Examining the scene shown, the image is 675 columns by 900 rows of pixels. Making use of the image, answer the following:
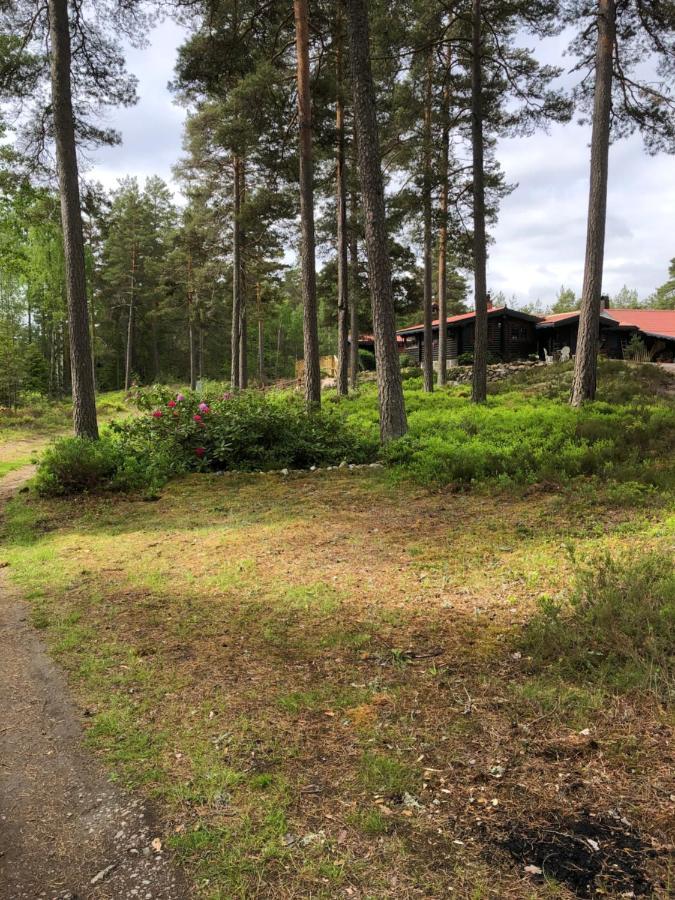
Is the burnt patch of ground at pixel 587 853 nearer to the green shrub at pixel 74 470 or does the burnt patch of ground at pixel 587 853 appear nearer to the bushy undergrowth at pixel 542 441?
the bushy undergrowth at pixel 542 441

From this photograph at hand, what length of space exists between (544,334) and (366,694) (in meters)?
34.1

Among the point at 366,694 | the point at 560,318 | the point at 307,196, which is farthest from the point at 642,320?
the point at 366,694

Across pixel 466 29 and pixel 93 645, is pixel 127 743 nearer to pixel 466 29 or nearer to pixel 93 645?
pixel 93 645

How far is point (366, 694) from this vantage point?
3020 millimetres

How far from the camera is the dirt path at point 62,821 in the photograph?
6.36 feet

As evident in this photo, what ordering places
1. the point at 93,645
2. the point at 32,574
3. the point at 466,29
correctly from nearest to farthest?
the point at 93,645 < the point at 32,574 < the point at 466,29

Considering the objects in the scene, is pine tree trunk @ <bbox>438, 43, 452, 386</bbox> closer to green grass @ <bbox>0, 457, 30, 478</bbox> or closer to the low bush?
the low bush

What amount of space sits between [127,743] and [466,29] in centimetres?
1958

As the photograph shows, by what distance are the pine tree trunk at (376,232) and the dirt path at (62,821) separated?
780 centimetres

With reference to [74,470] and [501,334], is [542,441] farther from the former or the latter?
[501,334]

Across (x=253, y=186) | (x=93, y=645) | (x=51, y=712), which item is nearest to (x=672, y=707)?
(x=51, y=712)

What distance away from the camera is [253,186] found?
955 inches

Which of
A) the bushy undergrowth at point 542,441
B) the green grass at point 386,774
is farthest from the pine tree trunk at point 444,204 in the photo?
the green grass at point 386,774

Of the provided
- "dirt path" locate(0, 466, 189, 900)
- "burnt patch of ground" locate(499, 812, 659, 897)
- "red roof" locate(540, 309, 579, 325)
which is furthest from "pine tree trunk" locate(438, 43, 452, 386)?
"burnt patch of ground" locate(499, 812, 659, 897)
